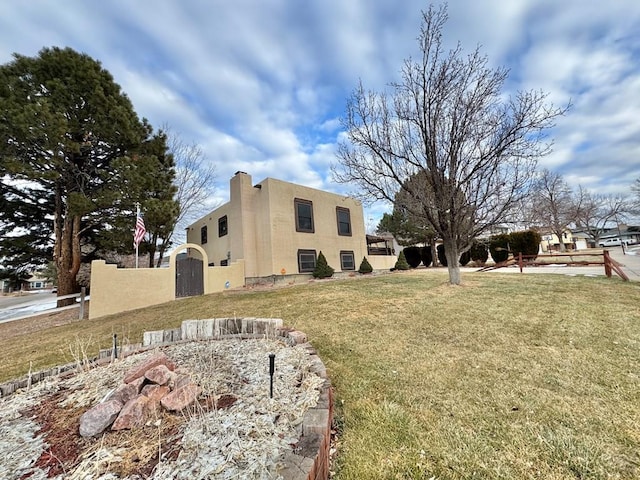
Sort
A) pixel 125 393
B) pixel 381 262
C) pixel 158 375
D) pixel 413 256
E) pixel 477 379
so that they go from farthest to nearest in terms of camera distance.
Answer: pixel 413 256 → pixel 381 262 → pixel 477 379 → pixel 158 375 → pixel 125 393

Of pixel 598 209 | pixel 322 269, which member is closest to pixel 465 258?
pixel 322 269

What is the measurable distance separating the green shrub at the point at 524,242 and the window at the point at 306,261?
14226 millimetres

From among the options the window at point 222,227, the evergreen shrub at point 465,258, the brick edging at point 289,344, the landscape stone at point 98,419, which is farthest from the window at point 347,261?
the landscape stone at point 98,419

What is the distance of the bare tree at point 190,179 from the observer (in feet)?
54.7

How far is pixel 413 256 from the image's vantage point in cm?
2284

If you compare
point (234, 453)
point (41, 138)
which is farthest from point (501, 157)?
point (41, 138)

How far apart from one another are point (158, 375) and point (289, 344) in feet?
5.23

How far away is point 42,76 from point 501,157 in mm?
15648

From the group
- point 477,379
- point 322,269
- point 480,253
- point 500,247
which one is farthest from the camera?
point 480,253

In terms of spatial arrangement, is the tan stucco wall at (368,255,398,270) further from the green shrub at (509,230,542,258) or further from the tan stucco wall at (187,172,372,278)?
the green shrub at (509,230,542,258)

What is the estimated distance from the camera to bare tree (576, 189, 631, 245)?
31719mm

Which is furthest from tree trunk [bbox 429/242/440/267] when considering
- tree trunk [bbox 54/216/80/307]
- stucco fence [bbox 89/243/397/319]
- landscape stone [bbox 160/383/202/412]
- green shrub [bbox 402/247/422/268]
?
landscape stone [bbox 160/383/202/412]

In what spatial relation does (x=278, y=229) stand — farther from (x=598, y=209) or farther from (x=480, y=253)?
(x=598, y=209)

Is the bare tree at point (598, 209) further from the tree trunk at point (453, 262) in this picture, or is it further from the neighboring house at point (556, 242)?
the tree trunk at point (453, 262)
